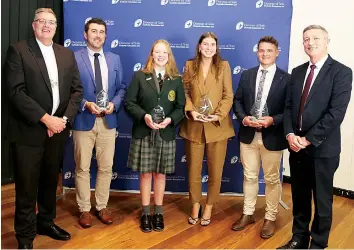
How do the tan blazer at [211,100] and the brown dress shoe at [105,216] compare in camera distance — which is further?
the brown dress shoe at [105,216]

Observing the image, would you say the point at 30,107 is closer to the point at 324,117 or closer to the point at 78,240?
the point at 78,240

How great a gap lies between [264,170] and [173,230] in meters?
0.94

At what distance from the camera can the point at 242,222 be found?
342 cm

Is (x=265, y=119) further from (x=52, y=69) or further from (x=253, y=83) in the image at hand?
(x=52, y=69)

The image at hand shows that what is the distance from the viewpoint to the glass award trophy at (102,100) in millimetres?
3199

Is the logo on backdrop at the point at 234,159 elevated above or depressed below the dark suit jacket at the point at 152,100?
below

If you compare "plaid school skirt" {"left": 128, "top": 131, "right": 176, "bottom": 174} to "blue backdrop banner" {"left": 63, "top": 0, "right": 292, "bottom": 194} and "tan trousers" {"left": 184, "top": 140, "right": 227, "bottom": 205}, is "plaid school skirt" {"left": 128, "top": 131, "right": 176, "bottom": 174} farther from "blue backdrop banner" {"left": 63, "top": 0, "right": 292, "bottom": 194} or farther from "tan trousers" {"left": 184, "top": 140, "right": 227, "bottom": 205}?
"blue backdrop banner" {"left": 63, "top": 0, "right": 292, "bottom": 194}

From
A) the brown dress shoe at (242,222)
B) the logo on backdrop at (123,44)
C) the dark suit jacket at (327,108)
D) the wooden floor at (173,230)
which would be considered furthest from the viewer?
the logo on backdrop at (123,44)

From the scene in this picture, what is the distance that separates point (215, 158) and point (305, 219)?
878mm

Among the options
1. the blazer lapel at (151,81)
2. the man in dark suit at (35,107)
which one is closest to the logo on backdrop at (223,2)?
the blazer lapel at (151,81)

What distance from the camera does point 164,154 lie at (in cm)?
323

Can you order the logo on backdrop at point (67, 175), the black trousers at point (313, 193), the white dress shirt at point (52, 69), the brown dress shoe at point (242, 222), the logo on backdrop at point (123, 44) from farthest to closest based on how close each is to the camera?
the logo on backdrop at point (67, 175), the logo on backdrop at point (123, 44), the brown dress shoe at point (242, 222), the white dress shirt at point (52, 69), the black trousers at point (313, 193)

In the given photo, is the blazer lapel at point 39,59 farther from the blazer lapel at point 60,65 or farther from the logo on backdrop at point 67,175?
the logo on backdrop at point 67,175

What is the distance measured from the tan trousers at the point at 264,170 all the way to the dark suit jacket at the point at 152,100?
650 millimetres
